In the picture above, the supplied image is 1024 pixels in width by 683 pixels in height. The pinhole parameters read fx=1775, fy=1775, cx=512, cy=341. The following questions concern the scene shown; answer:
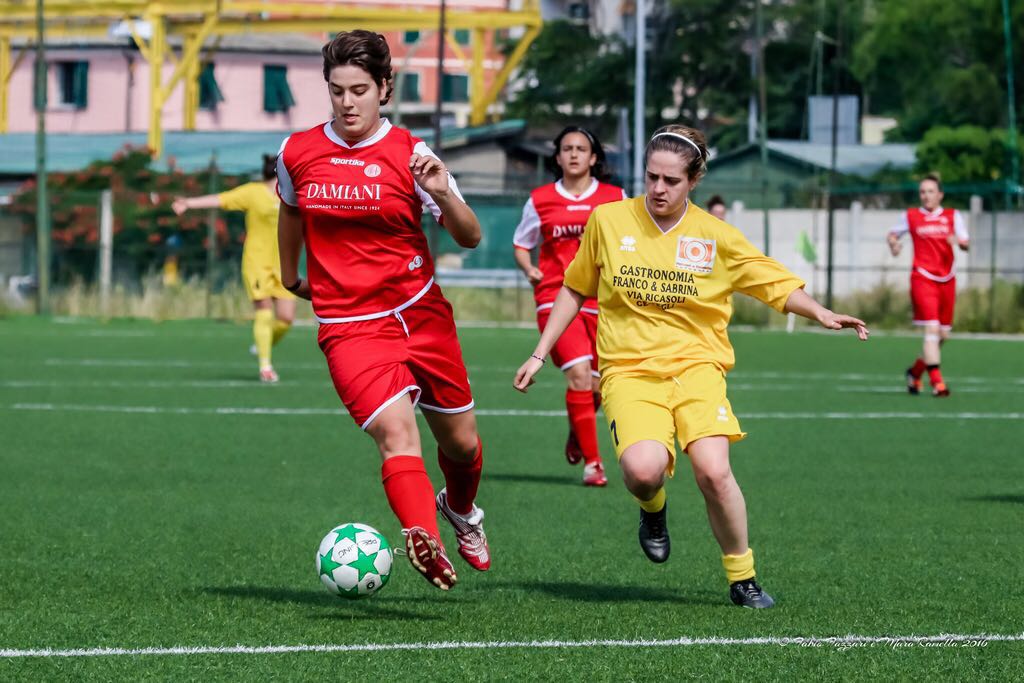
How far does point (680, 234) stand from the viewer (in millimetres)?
6758

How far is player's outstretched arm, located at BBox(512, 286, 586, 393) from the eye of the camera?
21.1ft

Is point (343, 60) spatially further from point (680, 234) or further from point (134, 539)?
point (134, 539)

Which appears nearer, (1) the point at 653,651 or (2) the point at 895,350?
(1) the point at 653,651

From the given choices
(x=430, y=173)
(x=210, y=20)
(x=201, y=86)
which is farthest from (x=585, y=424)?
(x=201, y=86)

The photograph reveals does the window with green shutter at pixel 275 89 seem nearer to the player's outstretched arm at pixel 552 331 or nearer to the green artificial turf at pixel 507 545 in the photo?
the green artificial turf at pixel 507 545

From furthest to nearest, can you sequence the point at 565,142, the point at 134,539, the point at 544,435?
the point at 544,435 < the point at 565,142 < the point at 134,539

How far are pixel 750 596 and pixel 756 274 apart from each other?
1202 millimetres

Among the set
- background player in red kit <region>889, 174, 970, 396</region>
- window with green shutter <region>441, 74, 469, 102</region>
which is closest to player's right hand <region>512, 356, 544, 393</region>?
background player in red kit <region>889, 174, 970, 396</region>

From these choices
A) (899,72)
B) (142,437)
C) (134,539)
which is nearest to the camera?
(134,539)

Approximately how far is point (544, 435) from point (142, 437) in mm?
3053

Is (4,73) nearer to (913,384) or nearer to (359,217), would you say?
(913,384)

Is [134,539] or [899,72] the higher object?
[899,72]

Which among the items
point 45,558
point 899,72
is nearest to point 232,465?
point 45,558

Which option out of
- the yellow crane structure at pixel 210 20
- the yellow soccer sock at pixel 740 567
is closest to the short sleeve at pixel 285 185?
the yellow soccer sock at pixel 740 567
